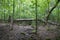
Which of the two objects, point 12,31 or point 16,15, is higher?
point 16,15

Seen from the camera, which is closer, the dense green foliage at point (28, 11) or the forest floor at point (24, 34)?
the forest floor at point (24, 34)

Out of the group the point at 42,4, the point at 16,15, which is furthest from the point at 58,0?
the point at 16,15

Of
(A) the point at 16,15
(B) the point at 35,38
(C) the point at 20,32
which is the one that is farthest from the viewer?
(A) the point at 16,15

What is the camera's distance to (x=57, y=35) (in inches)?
445

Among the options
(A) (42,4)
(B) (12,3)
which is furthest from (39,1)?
(B) (12,3)

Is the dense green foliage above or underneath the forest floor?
above

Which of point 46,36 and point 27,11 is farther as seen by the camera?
point 27,11

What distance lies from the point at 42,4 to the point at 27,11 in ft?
20.4

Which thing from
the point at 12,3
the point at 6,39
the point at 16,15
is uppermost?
the point at 12,3

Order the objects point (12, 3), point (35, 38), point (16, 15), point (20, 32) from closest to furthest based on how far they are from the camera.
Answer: point (35, 38) → point (20, 32) → point (12, 3) → point (16, 15)

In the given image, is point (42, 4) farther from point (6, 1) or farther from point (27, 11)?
point (27, 11)

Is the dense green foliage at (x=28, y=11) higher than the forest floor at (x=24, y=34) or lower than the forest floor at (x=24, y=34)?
higher

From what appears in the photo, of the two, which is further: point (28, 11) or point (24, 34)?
point (28, 11)

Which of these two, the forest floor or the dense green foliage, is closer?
the forest floor
